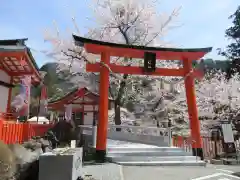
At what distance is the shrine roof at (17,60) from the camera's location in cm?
1098

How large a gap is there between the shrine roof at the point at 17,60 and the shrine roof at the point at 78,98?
6.91 metres

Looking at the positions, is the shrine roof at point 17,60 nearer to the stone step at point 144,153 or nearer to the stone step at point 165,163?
the stone step at point 144,153

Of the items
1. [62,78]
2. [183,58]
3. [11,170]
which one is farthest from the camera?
[62,78]

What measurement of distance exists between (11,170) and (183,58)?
32.1 feet

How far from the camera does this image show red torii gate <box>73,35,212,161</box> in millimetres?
10359

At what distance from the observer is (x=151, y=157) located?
32.9ft

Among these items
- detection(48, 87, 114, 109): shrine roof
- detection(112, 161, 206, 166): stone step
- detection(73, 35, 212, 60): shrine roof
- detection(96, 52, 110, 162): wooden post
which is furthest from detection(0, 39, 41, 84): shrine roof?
detection(112, 161, 206, 166): stone step

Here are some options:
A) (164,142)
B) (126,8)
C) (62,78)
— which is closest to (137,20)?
(126,8)

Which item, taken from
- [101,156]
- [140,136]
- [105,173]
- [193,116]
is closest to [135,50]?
[193,116]

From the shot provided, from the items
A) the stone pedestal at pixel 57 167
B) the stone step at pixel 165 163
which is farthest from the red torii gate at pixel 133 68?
the stone pedestal at pixel 57 167

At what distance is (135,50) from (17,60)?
699 centimetres

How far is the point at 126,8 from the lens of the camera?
1812cm

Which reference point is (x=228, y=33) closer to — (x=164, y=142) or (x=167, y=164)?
(x=164, y=142)

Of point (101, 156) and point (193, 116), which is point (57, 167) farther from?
point (193, 116)
